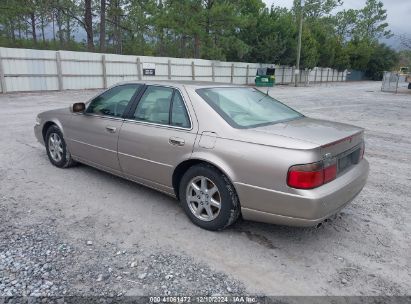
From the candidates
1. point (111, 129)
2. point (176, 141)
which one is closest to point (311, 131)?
point (176, 141)

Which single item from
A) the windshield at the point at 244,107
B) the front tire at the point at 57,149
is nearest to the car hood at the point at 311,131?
the windshield at the point at 244,107

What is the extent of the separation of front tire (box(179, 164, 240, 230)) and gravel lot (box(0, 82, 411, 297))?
0.15m

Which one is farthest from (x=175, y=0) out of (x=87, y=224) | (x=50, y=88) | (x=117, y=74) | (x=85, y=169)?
(x=87, y=224)

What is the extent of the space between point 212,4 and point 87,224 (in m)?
30.4

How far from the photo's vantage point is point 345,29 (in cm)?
7600

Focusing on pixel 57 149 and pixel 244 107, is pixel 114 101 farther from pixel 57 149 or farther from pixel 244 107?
pixel 244 107

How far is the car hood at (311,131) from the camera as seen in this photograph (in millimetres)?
3170

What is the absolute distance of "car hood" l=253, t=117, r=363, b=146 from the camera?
3.17 meters

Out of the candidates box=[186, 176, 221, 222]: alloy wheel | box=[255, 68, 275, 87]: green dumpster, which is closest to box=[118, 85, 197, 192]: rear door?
box=[186, 176, 221, 222]: alloy wheel

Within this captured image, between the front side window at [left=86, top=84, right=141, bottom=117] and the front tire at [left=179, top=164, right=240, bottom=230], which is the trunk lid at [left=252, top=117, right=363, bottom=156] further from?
the front side window at [left=86, top=84, right=141, bottom=117]

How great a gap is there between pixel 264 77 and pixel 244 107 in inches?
1240

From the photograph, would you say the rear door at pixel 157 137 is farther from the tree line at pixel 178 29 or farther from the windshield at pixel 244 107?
the tree line at pixel 178 29

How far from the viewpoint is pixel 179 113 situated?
381cm

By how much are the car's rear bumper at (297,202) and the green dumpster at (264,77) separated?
3119 cm
